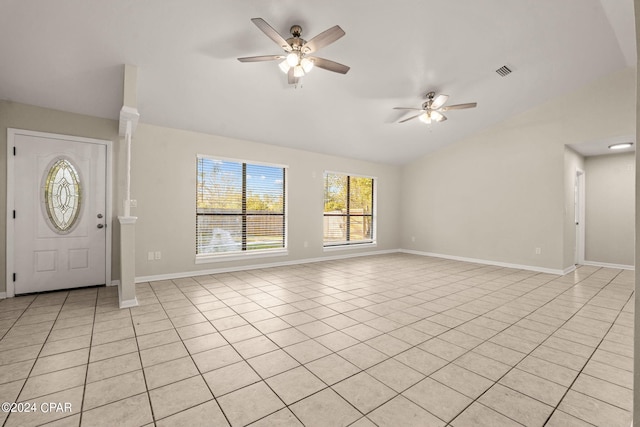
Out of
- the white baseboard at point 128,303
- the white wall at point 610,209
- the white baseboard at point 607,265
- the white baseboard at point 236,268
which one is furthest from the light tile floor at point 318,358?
the white wall at point 610,209

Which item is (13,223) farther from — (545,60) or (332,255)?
(545,60)

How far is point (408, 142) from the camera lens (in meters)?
6.62

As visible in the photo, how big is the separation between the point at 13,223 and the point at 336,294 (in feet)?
14.2

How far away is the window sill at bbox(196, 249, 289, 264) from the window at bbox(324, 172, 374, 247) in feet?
4.56

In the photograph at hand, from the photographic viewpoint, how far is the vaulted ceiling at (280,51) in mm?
2799

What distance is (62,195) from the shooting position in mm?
4008

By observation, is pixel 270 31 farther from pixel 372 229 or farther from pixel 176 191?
pixel 372 229

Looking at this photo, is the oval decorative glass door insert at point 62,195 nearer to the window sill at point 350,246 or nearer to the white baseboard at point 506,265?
the window sill at point 350,246

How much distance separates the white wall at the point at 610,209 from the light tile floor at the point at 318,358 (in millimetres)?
2888

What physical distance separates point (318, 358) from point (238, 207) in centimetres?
381

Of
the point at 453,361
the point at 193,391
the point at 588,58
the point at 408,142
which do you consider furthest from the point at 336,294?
the point at 588,58

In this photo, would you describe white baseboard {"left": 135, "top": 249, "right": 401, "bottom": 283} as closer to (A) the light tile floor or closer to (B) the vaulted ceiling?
(A) the light tile floor

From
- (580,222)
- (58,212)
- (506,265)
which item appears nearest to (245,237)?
(58,212)

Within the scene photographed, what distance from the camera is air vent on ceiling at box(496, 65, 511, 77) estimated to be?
13.8 feet
